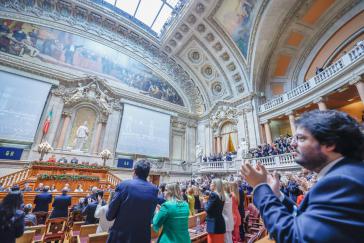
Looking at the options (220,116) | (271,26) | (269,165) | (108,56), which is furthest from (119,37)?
(269,165)

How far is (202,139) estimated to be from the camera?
16.2m

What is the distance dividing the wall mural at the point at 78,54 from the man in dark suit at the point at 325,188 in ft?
47.6

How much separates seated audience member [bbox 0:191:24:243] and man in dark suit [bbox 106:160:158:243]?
3.12 ft

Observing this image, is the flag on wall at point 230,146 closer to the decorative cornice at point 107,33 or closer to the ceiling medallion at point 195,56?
the decorative cornice at point 107,33

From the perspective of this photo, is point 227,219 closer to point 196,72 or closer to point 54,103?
point 54,103

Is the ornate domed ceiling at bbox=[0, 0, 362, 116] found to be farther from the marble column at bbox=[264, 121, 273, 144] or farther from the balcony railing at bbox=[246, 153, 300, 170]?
the balcony railing at bbox=[246, 153, 300, 170]

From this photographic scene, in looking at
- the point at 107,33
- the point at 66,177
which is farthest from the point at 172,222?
the point at 107,33

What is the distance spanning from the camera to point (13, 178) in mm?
6676

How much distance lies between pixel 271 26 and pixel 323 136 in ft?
46.9

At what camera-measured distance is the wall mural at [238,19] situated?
1223cm

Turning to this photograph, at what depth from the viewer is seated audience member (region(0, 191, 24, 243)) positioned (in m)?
1.60

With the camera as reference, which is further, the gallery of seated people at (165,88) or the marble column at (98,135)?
the marble column at (98,135)

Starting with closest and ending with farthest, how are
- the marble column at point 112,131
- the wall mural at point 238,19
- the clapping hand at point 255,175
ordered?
1. the clapping hand at point 255,175
2. the marble column at point 112,131
3. the wall mural at point 238,19

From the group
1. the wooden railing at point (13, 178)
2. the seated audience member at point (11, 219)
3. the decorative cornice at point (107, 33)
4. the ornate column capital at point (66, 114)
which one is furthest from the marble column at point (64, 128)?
the seated audience member at point (11, 219)
